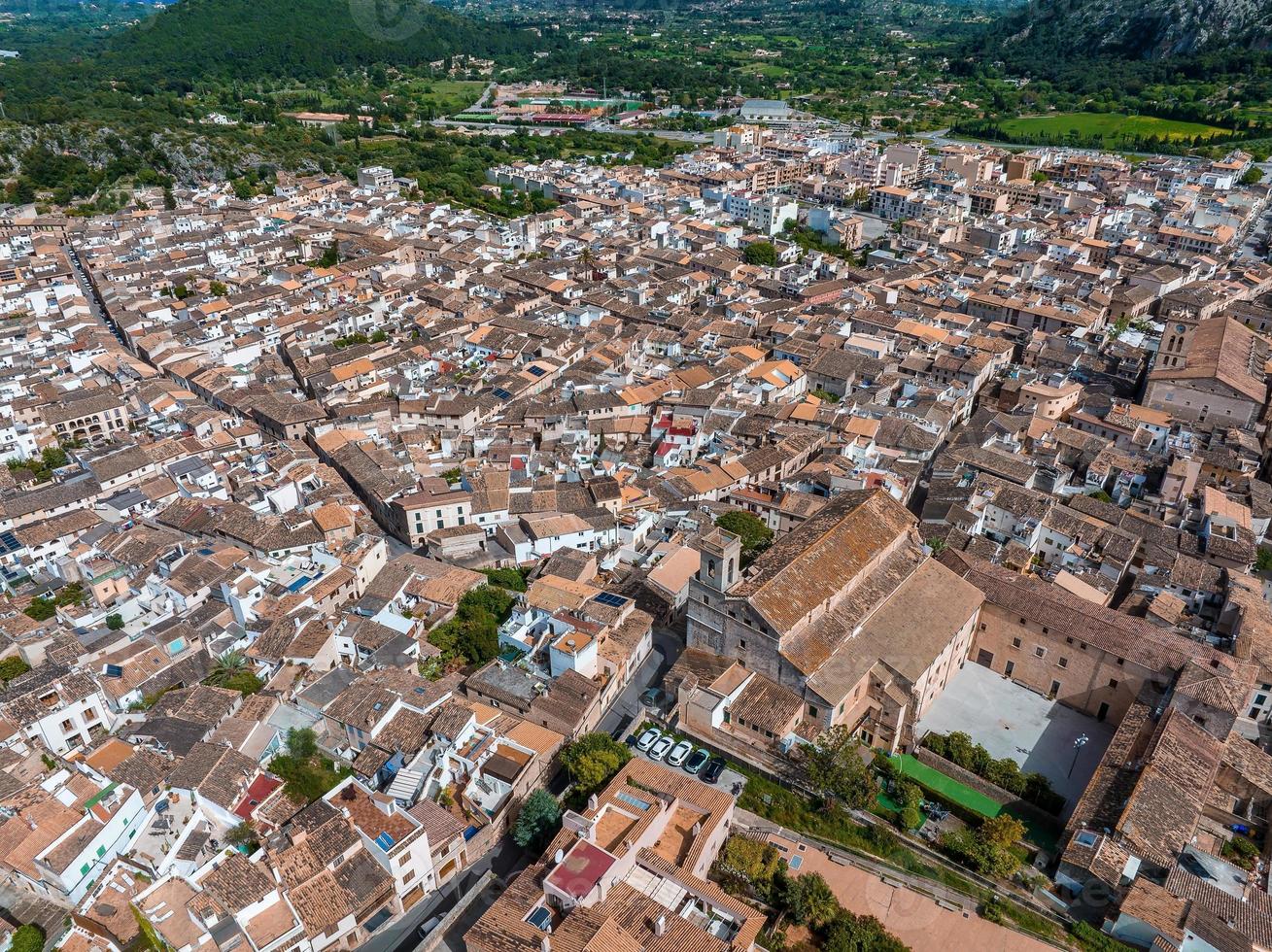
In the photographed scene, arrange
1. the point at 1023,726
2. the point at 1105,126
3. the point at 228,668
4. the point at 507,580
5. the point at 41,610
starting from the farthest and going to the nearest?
the point at 1105,126 < the point at 507,580 < the point at 41,610 < the point at 228,668 < the point at 1023,726

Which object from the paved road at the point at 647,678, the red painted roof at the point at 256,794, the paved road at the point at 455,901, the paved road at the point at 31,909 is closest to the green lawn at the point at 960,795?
the paved road at the point at 647,678

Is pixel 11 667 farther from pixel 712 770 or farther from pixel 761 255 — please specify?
pixel 761 255

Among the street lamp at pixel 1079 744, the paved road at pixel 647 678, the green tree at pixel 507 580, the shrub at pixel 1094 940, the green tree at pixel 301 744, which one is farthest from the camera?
the green tree at pixel 507 580

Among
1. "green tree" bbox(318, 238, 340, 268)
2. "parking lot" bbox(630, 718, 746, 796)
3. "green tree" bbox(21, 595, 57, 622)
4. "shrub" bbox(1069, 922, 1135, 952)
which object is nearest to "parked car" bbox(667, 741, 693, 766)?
"parking lot" bbox(630, 718, 746, 796)

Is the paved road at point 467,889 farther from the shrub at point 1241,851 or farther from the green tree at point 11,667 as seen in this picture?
the shrub at point 1241,851

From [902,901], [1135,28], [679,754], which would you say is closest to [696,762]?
[679,754]

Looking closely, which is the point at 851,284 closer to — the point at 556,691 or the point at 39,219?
the point at 556,691
